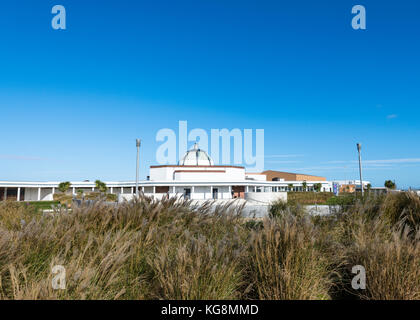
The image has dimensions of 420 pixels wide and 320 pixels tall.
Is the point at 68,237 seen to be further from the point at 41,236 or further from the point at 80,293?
the point at 80,293

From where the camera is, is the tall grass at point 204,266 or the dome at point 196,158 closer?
the tall grass at point 204,266

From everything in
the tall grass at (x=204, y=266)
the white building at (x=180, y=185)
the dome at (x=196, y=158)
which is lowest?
the tall grass at (x=204, y=266)

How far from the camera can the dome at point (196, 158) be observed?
5520 centimetres

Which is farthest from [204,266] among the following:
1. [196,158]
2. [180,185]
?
[196,158]

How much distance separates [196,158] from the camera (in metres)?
55.8

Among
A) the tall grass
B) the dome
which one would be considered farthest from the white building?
the tall grass

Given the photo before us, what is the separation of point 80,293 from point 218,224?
3230 mm

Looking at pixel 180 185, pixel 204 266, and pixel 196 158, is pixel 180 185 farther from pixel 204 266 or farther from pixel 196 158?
pixel 204 266

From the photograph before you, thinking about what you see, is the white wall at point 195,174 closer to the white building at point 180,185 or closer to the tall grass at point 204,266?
the white building at point 180,185

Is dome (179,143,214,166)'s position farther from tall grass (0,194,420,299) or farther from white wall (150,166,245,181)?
tall grass (0,194,420,299)

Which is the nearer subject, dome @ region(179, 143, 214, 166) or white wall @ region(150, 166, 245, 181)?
white wall @ region(150, 166, 245, 181)

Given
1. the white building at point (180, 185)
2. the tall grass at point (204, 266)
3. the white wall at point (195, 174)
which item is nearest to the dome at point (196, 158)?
the white building at point (180, 185)

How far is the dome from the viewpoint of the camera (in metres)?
55.2
